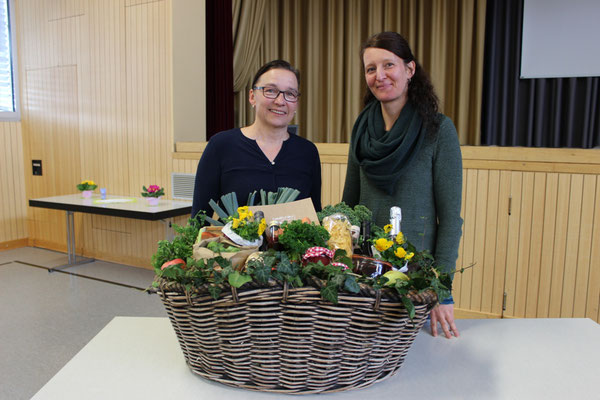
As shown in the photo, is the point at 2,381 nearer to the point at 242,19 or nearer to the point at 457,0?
the point at 242,19

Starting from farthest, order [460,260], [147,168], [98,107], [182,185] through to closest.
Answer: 1. [98,107]
2. [147,168]
3. [182,185]
4. [460,260]

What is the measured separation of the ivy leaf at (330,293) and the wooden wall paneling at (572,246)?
2.95m

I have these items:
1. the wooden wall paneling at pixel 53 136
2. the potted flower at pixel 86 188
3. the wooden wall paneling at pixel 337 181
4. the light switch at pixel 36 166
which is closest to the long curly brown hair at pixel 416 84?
the wooden wall paneling at pixel 337 181

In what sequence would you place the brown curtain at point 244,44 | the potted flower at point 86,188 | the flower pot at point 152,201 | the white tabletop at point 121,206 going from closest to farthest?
the white tabletop at point 121,206
the flower pot at point 152,201
the potted flower at point 86,188
the brown curtain at point 244,44

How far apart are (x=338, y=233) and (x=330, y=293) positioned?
0.73 feet

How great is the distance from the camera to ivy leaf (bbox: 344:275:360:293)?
0.86m

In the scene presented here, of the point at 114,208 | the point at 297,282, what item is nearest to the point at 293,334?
the point at 297,282

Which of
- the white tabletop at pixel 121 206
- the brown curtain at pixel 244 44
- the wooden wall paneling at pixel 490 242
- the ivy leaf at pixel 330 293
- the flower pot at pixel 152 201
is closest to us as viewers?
the ivy leaf at pixel 330 293

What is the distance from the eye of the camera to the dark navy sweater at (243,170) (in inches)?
64.7

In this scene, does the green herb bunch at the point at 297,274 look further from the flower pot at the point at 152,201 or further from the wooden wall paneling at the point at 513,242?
the flower pot at the point at 152,201

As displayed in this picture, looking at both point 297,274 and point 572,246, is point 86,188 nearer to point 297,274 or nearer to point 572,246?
point 572,246

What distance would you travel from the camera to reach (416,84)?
1.54 m

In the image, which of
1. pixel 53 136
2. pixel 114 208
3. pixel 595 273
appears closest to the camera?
pixel 595 273

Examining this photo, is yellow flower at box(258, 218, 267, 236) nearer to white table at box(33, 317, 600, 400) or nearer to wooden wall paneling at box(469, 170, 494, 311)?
white table at box(33, 317, 600, 400)
